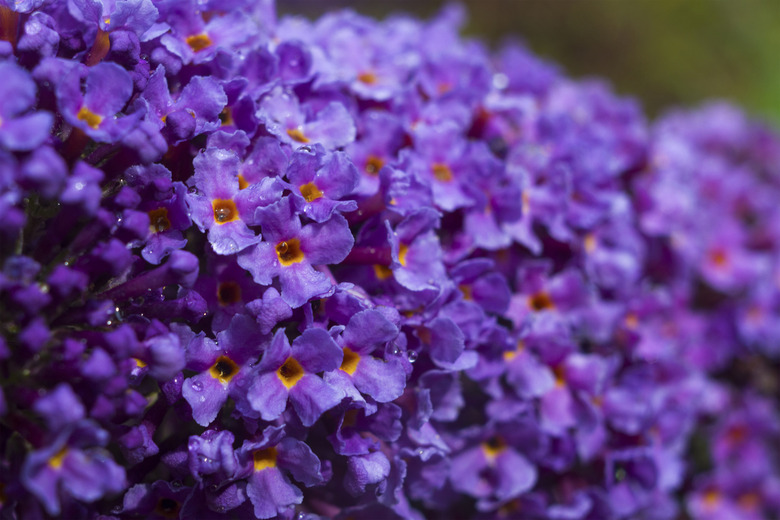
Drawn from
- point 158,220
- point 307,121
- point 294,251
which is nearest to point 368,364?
point 294,251

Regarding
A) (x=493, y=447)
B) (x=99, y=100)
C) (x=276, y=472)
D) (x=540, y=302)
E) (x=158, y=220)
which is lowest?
(x=493, y=447)

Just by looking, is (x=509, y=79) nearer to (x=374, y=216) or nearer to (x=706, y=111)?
(x=374, y=216)

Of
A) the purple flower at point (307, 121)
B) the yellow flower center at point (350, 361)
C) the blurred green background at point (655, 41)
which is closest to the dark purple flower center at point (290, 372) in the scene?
the yellow flower center at point (350, 361)

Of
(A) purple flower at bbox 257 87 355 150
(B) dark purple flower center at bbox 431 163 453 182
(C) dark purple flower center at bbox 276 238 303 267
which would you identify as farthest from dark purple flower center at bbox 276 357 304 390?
(B) dark purple flower center at bbox 431 163 453 182

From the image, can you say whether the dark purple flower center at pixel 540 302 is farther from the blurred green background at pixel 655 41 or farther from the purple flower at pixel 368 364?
the blurred green background at pixel 655 41

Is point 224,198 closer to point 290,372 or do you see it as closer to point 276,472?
point 290,372

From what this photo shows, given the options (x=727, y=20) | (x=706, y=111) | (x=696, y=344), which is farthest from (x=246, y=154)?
A: (x=727, y=20)

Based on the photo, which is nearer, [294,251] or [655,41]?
[294,251]
